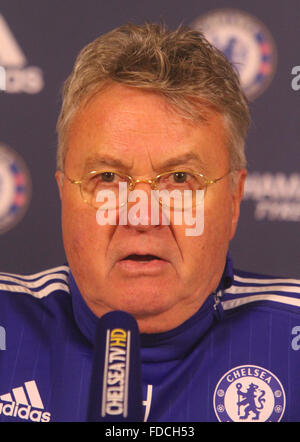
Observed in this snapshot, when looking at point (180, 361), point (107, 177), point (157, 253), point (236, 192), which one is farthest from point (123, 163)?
point (180, 361)

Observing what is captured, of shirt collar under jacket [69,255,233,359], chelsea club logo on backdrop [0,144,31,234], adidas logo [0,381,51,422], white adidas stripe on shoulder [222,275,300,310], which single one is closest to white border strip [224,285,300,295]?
white adidas stripe on shoulder [222,275,300,310]

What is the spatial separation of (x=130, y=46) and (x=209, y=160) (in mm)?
264

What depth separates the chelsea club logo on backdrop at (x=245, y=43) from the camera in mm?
1459

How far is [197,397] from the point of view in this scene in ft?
3.65

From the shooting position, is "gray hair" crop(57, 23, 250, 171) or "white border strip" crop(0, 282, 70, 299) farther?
"white border strip" crop(0, 282, 70, 299)

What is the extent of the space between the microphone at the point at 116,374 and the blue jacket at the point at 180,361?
1.33 feet

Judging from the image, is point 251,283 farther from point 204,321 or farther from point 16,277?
point 16,277

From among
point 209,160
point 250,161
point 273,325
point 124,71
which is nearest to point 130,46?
point 124,71

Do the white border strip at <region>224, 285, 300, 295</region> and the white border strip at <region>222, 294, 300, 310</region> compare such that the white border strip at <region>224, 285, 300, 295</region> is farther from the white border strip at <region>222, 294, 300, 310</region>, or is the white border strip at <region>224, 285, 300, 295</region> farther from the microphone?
the microphone

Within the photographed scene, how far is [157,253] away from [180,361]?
0.26m

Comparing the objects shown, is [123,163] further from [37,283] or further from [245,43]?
[245,43]

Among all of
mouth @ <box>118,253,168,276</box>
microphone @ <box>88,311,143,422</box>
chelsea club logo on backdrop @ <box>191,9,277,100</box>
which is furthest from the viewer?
chelsea club logo on backdrop @ <box>191,9,277,100</box>

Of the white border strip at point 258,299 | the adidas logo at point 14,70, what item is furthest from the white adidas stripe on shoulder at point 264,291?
the adidas logo at point 14,70

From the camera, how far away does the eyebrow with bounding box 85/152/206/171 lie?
1027 millimetres
